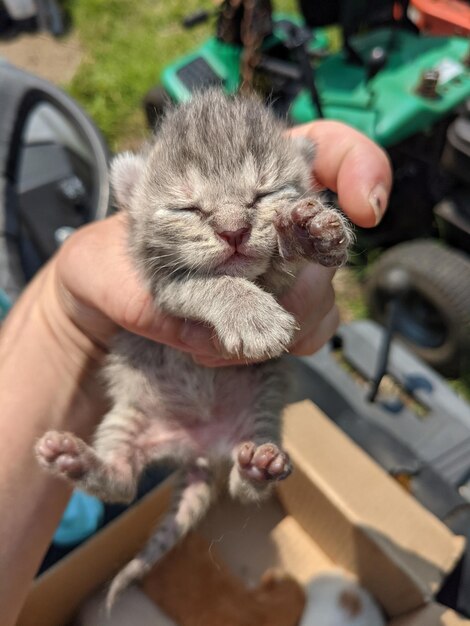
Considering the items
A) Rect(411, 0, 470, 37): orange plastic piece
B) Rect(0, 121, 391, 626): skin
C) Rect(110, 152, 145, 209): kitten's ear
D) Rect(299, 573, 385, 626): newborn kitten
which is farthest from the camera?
Rect(411, 0, 470, 37): orange plastic piece

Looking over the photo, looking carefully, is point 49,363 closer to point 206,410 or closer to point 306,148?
point 206,410

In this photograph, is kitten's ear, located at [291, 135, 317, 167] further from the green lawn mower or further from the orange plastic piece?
the orange plastic piece

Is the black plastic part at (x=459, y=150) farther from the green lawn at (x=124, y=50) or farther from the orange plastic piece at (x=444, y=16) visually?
the green lawn at (x=124, y=50)

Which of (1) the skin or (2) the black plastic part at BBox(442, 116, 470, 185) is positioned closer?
(1) the skin

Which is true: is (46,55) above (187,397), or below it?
below

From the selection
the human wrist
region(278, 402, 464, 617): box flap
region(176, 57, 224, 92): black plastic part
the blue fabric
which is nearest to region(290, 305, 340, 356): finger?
region(278, 402, 464, 617): box flap

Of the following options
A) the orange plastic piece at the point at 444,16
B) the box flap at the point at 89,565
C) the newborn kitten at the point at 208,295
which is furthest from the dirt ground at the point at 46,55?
the box flap at the point at 89,565

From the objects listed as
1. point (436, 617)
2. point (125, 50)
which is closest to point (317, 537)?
point (436, 617)
